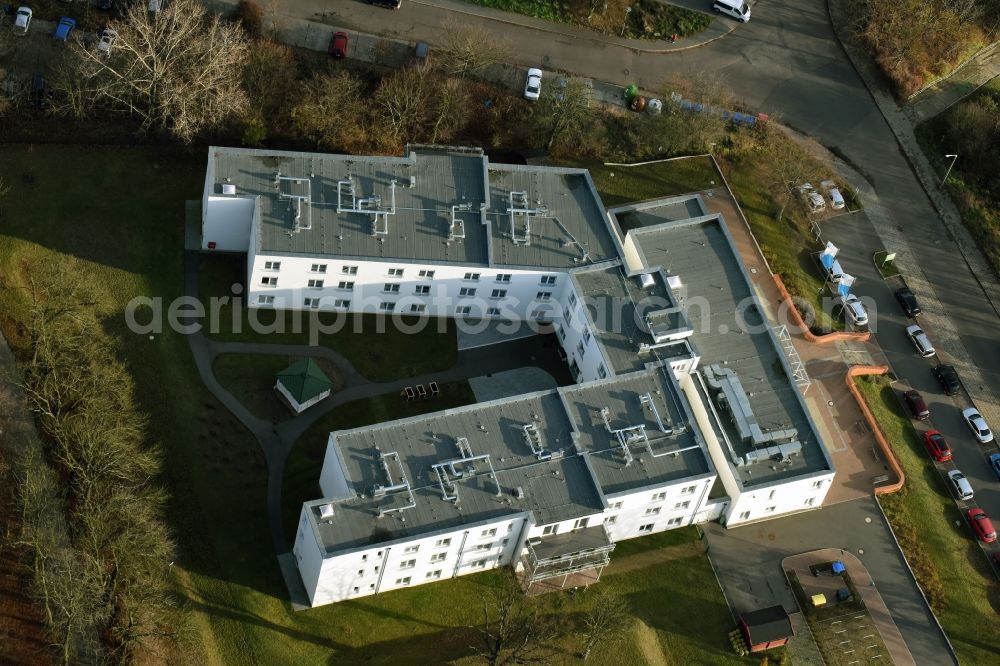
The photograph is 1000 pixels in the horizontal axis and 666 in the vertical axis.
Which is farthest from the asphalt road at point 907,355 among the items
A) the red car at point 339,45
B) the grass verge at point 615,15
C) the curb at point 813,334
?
the red car at point 339,45

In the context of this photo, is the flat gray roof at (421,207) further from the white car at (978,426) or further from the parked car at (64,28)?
the white car at (978,426)

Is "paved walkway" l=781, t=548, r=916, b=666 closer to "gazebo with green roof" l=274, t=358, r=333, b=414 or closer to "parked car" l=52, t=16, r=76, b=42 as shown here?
"gazebo with green roof" l=274, t=358, r=333, b=414

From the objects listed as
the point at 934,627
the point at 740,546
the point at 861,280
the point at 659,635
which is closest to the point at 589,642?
the point at 659,635

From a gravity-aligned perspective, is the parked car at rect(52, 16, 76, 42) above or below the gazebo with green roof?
above

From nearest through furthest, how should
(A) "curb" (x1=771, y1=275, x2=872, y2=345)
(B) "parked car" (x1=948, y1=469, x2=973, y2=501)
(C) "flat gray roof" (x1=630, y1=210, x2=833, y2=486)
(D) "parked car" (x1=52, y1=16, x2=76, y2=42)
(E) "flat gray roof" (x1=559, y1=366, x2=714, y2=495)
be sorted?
(E) "flat gray roof" (x1=559, y1=366, x2=714, y2=495)
(C) "flat gray roof" (x1=630, y1=210, x2=833, y2=486)
(B) "parked car" (x1=948, y1=469, x2=973, y2=501)
(A) "curb" (x1=771, y1=275, x2=872, y2=345)
(D) "parked car" (x1=52, y1=16, x2=76, y2=42)

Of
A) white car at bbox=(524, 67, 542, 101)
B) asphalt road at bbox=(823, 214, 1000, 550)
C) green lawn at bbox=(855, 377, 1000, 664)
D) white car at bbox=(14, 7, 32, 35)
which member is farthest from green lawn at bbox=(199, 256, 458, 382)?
asphalt road at bbox=(823, 214, 1000, 550)
